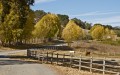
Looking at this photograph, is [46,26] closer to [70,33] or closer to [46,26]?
[46,26]

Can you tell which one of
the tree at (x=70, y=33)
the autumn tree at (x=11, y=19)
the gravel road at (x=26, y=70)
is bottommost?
the gravel road at (x=26, y=70)

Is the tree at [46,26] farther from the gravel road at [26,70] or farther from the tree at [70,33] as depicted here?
the gravel road at [26,70]

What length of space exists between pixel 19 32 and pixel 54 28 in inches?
2458

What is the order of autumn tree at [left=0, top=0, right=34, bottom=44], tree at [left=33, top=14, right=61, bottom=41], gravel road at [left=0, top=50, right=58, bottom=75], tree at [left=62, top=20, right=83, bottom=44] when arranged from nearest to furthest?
gravel road at [left=0, top=50, right=58, bottom=75]
autumn tree at [left=0, top=0, right=34, bottom=44]
tree at [left=62, top=20, right=83, bottom=44]
tree at [left=33, top=14, right=61, bottom=41]

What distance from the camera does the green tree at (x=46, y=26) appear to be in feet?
423

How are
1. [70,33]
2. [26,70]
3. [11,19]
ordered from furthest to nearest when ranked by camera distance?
1. [70,33]
2. [11,19]
3. [26,70]

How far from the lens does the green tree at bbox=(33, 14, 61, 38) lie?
423ft

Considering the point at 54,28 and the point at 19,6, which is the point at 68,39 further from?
the point at 19,6

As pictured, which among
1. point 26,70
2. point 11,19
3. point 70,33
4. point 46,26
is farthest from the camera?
point 46,26

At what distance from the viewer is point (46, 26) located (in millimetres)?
133250

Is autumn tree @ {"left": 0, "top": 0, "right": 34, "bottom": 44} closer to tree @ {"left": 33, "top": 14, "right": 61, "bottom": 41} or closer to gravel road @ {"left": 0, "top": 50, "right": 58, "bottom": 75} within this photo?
gravel road @ {"left": 0, "top": 50, "right": 58, "bottom": 75}

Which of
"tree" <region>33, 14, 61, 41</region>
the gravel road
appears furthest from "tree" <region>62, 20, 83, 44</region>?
the gravel road

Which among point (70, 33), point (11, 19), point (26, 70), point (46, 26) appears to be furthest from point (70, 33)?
point (26, 70)

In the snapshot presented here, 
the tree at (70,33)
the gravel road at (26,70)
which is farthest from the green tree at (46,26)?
the gravel road at (26,70)
